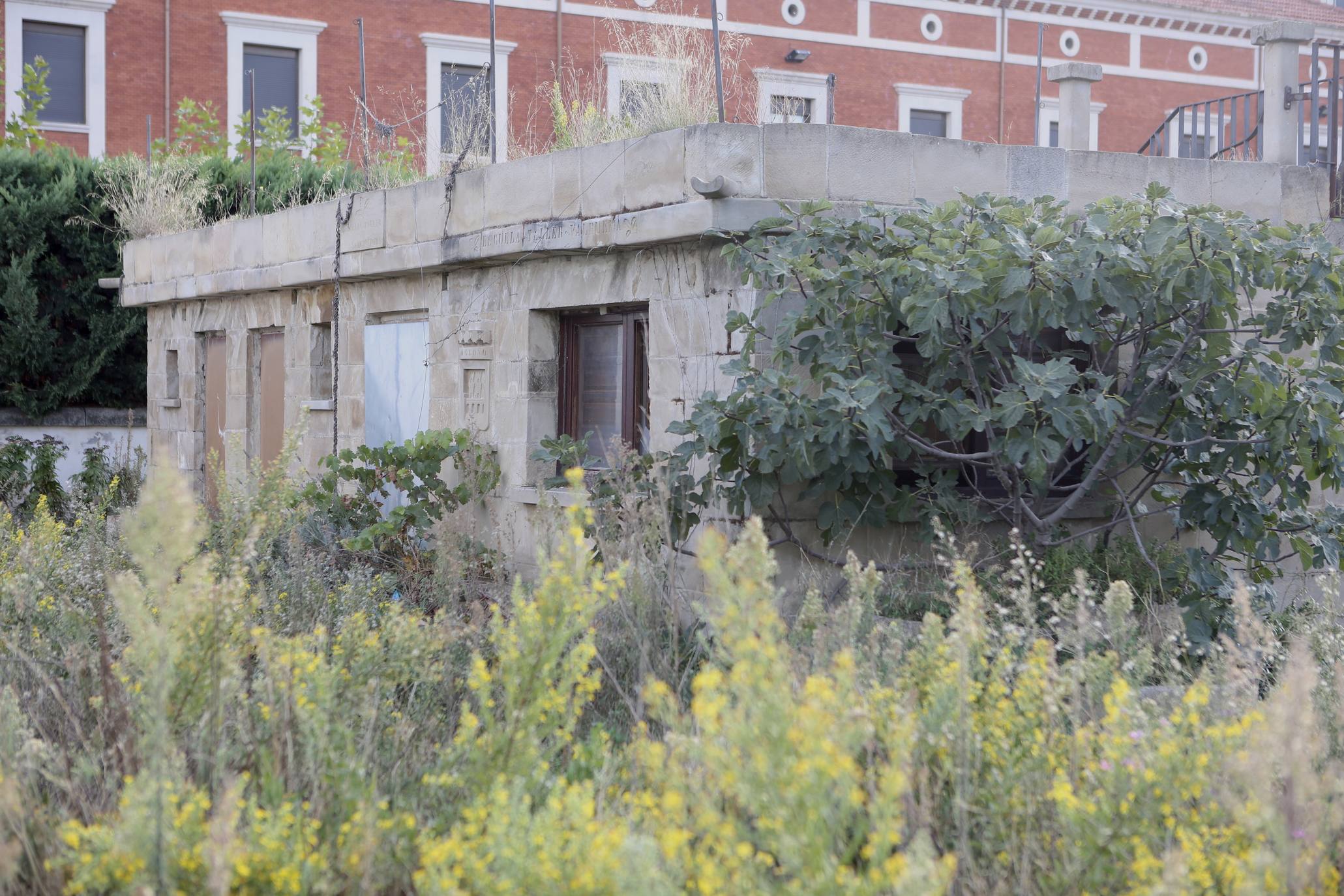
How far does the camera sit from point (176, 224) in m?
13.2

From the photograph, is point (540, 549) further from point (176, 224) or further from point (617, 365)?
point (176, 224)

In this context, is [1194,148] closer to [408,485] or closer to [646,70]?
[646,70]

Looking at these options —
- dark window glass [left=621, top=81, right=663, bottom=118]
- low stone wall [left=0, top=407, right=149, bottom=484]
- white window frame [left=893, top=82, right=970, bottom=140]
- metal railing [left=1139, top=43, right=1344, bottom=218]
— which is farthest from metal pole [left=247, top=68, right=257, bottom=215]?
white window frame [left=893, top=82, right=970, bottom=140]

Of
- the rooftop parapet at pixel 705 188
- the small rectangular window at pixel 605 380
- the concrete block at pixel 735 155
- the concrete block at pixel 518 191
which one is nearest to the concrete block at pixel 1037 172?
the rooftop parapet at pixel 705 188

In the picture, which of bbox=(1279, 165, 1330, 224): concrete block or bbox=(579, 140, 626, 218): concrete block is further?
bbox=(1279, 165, 1330, 224): concrete block

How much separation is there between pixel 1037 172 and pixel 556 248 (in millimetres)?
2493

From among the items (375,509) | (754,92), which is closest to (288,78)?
(754,92)

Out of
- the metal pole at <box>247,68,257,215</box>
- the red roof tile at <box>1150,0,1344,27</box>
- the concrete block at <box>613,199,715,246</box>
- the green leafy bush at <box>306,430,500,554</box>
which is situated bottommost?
the green leafy bush at <box>306,430,500,554</box>

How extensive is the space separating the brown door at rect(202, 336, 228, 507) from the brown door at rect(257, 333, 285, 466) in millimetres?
625

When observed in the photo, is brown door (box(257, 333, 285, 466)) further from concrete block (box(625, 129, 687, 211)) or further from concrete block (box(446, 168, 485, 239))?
concrete block (box(625, 129, 687, 211))

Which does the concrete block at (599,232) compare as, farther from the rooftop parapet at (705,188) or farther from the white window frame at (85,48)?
the white window frame at (85,48)

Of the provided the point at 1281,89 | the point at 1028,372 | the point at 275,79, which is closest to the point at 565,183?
the point at 1028,372

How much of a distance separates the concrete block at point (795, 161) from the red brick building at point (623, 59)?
11201 mm

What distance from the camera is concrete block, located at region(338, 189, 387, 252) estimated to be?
887cm
